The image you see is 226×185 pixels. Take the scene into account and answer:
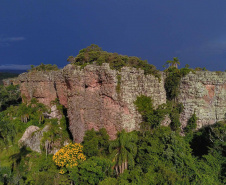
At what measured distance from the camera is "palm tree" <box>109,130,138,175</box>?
18.1 m

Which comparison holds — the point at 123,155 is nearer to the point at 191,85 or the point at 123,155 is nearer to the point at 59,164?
the point at 59,164

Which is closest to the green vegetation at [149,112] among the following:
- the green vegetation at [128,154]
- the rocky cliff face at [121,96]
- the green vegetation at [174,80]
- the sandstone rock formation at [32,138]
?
the green vegetation at [128,154]

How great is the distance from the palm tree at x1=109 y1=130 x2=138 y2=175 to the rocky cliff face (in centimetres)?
275

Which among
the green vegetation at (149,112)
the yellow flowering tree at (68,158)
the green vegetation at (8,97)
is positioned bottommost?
the yellow flowering tree at (68,158)

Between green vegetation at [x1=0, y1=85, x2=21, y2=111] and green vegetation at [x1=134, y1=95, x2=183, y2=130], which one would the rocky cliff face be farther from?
green vegetation at [x1=0, y1=85, x2=21, y2=111]

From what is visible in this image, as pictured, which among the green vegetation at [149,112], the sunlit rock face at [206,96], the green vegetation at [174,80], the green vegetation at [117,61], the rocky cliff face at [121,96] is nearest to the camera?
the rocky cliff face at [121,96]

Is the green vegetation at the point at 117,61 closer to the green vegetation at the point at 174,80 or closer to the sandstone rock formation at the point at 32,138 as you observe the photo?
the green vegetation at the point at 174,80

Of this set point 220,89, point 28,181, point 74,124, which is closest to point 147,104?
point 74,124

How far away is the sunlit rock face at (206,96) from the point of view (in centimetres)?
2612

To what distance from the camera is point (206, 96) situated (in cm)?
2656

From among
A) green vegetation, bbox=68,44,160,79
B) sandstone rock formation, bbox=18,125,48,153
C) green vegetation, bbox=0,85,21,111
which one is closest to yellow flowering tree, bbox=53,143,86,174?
sandstone rock formation, bbox=18,125,48,153

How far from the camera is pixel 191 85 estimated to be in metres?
26.6

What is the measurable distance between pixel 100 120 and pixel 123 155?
6.31m

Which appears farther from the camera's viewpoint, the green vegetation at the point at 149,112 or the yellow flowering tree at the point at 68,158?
the green vegetation at the point at 149,112
